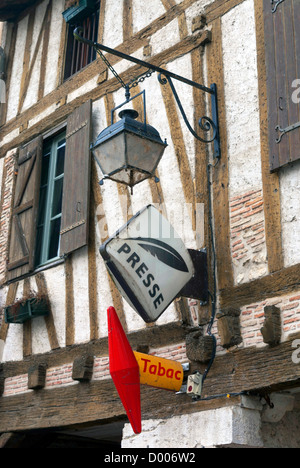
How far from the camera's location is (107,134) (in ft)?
15.2

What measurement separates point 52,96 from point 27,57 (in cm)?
91

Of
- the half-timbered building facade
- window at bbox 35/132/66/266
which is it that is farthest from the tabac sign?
window at bbox 35/132/66/266

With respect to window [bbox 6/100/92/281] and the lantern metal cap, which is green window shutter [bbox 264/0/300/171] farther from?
window [bbox 6/100/92/281]

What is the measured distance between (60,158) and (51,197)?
44 cm

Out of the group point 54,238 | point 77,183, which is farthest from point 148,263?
point 54,238

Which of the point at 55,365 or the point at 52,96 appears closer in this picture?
the point at 55,365

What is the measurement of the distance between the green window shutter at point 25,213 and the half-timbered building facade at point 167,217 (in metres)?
0.02

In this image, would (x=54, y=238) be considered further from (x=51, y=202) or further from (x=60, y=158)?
(x=60, y=158)

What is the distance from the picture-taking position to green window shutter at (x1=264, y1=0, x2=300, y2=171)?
4379mm

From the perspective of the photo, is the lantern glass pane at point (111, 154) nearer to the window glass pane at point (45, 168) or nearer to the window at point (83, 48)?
the window glass pane at point (45, 168)

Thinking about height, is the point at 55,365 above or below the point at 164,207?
below
